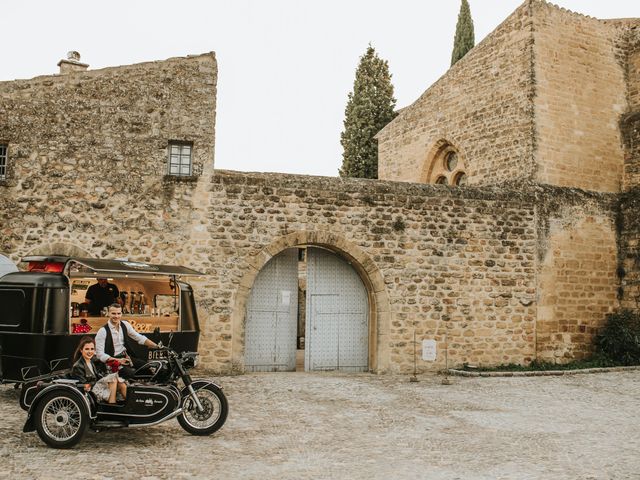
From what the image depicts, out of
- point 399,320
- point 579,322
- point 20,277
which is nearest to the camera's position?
point 20,277

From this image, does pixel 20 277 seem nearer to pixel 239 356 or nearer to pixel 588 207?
pixel 239 356

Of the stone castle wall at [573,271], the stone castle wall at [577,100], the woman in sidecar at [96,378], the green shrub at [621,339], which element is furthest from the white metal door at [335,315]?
the woman in sidecar at [96,378]

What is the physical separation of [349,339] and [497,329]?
10.1 ft

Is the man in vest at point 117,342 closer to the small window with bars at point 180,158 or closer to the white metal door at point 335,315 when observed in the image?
the small window with bars at point 180,158

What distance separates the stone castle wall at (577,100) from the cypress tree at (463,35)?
12903 millimetres

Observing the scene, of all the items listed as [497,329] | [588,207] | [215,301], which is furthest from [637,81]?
[215,301]

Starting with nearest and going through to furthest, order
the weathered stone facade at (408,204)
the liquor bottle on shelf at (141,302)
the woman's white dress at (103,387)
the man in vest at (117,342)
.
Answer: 1. the woman's white dress at (103,387)
2. the man in vest at (117,342)
3. the liquor bottle on shelf at (141,302)
4. the weathered stone facade at (408,204)

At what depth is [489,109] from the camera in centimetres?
1495

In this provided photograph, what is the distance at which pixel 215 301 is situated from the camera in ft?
36.7

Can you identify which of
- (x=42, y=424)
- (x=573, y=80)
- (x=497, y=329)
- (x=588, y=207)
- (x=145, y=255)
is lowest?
(x=42, y=424)

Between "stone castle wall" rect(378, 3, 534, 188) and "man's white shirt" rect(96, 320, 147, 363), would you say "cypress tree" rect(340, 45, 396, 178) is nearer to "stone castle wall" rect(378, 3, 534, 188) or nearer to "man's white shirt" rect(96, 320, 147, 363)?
"stone castle wall" rect(378, 3, 534, 188)

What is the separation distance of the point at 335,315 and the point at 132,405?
6740mm

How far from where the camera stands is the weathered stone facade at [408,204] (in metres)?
11.0

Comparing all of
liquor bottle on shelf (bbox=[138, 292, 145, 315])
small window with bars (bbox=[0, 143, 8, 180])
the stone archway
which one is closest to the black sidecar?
liquor bottle on shelf (bbox=[138, 292, 145, 315])
